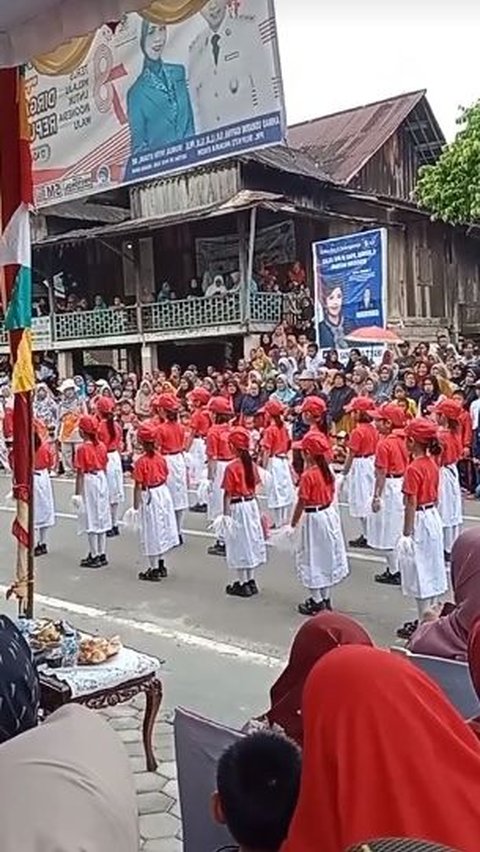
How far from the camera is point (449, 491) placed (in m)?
9.64

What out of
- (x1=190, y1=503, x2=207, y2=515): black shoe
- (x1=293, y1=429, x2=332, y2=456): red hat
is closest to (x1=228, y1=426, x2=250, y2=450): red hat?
(x1=293, y1=429, x2=332, y2=456): red hat

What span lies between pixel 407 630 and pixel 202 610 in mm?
1832

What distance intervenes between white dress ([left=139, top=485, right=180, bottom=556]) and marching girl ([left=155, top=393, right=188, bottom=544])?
165 centimetres

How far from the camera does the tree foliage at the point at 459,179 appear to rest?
750 inches

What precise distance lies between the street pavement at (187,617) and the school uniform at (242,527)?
307mm

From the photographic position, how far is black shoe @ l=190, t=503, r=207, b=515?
13030mm

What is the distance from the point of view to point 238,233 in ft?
75.5

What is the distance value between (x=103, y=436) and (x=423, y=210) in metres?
15.2

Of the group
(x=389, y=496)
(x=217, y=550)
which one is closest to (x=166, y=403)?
(x=217, y=550)

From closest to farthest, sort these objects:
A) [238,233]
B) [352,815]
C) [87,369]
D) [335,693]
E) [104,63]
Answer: [352,815]
[335,693]
[104,63]
[238,233]
[87,369]

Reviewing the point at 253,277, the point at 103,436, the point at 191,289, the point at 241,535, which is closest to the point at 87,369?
the point at 191,289

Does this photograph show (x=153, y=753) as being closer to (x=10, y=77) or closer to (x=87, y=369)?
(x=10, y=77)

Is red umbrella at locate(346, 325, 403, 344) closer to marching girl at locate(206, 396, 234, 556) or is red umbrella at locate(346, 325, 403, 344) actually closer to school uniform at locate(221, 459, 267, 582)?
marching girl at locate(206, 396, 234, 556)

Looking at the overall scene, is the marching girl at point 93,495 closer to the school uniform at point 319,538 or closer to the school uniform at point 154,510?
the school uniform at point 154,510
